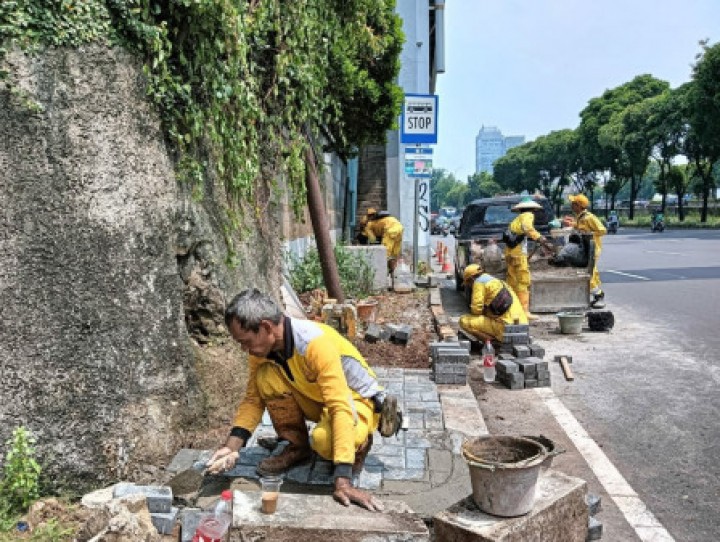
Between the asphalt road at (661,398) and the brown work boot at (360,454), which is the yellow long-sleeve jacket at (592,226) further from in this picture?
the brown work boot at (360,454)

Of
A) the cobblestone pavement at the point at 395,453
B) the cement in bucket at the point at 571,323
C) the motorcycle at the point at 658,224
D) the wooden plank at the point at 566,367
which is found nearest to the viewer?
the cobblestone pavement at the point at 395,453

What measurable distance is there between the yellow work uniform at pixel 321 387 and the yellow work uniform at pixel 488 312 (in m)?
4.16

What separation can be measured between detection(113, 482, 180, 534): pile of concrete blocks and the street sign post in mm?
9862

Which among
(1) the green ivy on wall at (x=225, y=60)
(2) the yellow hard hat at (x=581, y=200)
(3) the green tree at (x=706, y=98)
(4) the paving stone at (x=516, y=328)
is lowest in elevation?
(4) the paving stone at (x=516, y=328)

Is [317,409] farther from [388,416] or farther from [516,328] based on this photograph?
[516,328]

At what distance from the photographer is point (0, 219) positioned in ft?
12.0

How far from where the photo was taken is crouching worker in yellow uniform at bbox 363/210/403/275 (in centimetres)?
1350

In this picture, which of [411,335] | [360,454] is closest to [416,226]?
[411,335]

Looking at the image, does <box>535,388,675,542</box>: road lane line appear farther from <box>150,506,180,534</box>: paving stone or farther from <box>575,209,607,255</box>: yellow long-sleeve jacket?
<box>575,209,607,255</box>: yellow long-sleeve jacket

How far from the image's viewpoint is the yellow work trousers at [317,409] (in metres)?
3.77

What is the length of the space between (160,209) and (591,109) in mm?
58220

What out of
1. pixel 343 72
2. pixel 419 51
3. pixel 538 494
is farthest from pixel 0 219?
pixel 419 51

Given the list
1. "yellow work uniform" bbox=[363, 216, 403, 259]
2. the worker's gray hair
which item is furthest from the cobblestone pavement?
"yellow work uniform" bbox=[363, 216, 403, 259]

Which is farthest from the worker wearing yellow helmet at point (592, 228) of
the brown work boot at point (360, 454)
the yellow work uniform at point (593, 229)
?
the brown work boot at point (360, 454)
